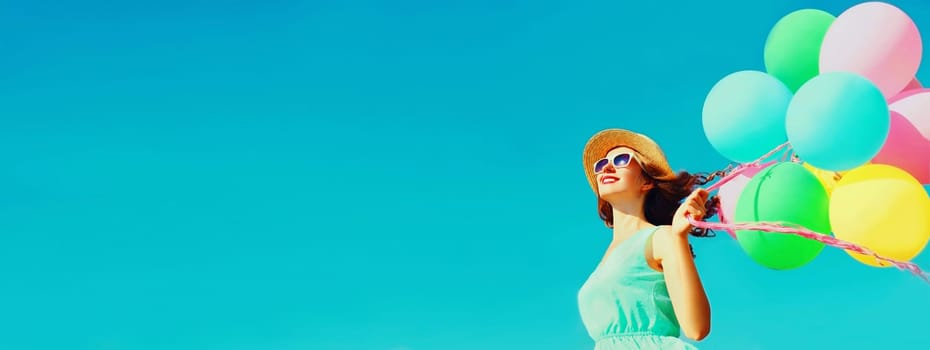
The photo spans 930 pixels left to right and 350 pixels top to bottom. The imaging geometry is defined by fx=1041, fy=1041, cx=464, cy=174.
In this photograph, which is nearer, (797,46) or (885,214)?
(885,214)

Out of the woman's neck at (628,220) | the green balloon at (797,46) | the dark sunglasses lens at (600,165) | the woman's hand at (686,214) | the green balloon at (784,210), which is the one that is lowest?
the woman's hand at (686,214)

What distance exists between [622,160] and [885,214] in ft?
3.56

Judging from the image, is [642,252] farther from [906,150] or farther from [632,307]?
[906,150]

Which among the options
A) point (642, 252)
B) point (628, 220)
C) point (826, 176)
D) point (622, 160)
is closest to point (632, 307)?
point (642, 252)

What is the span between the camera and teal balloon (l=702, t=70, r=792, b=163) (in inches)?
178

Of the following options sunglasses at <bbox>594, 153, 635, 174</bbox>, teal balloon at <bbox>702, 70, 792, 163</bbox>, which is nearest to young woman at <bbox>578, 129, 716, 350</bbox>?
sunglasses at <bbox>594, 153, 635, 174</bbox>

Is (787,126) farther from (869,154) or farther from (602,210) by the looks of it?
(602,210)

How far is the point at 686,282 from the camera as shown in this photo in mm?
3896

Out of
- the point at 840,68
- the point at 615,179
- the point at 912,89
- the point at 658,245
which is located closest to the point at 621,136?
the point at 615,179

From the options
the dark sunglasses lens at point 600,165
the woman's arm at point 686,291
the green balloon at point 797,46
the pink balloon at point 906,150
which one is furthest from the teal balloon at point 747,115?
the woman's arm at point 686,291

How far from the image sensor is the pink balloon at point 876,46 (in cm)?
441

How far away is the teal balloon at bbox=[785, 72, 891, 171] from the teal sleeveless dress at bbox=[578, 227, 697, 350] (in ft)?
2.38

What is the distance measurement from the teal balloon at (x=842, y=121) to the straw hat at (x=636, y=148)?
0.62 m

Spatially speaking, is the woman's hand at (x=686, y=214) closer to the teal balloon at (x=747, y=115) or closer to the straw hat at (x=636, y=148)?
the straw hat at (x=636, y=148)
